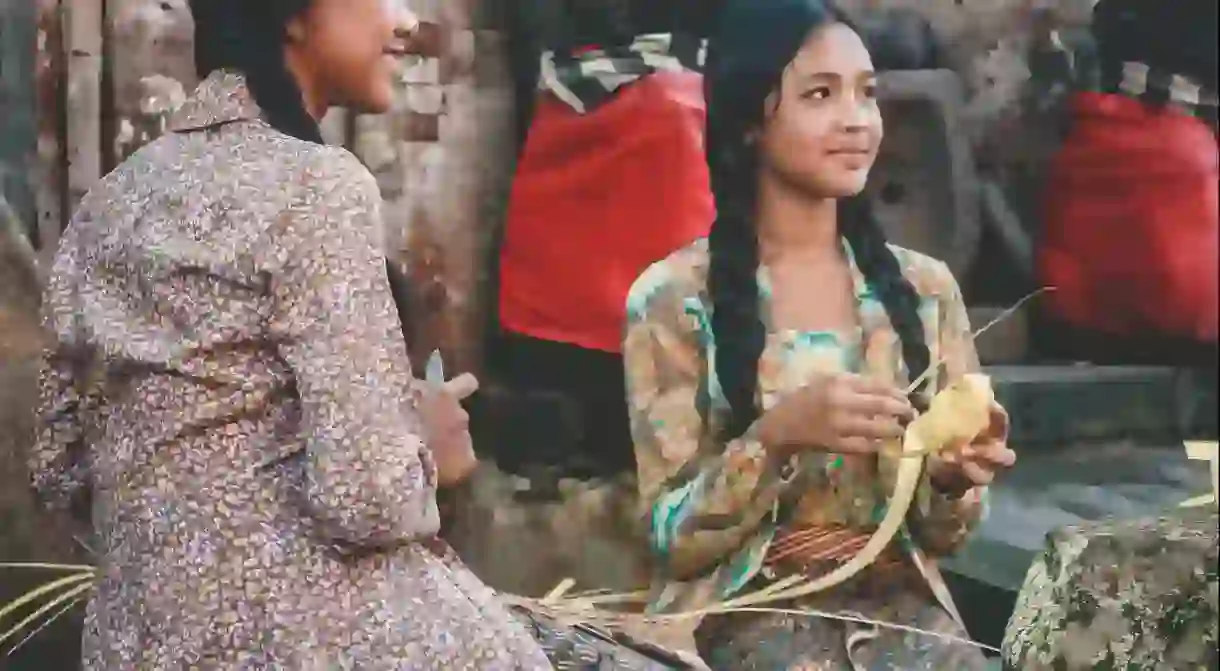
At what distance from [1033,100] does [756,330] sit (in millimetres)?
626

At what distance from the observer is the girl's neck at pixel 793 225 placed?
6.80 ft

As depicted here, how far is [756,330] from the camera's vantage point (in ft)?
6.76

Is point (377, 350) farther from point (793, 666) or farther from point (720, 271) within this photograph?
point (793, 666)

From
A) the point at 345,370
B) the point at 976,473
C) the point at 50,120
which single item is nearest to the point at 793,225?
the point at 976,473

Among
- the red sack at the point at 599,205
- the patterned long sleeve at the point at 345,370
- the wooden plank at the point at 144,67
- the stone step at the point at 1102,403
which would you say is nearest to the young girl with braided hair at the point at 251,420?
the patterned long sleeve at the point at 345,370

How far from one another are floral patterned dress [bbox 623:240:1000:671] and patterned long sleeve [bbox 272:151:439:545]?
1.77 ft

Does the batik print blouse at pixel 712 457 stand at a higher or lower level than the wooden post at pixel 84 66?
lower

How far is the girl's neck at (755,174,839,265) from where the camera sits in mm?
2072

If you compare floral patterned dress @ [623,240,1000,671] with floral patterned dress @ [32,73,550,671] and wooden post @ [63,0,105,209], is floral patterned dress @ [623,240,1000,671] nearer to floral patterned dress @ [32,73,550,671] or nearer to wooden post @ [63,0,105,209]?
floral patterned dress @ [32,73,550,671]

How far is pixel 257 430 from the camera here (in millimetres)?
1561

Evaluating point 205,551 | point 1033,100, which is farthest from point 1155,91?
point 205,551

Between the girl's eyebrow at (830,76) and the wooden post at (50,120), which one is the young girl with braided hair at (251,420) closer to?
the wooden post at (50,120)

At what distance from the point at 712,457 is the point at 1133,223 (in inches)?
33.7

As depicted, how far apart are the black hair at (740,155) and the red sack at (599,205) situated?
34mm
